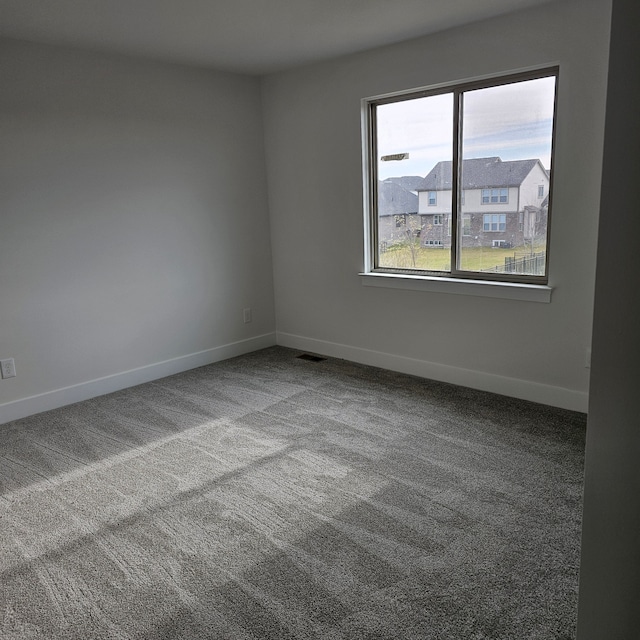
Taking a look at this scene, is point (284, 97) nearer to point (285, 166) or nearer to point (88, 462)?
point (285, 166)

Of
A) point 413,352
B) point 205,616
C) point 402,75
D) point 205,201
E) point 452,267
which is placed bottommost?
point 205,616

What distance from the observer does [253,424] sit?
3.42m

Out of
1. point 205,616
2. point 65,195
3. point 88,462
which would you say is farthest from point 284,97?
point 205,616

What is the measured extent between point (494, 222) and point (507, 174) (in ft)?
1.02

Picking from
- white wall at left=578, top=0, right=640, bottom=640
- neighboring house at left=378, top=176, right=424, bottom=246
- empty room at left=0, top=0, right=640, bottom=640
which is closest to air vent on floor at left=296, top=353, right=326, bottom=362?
empty room at left=0, top=0, right=640, bottom=640

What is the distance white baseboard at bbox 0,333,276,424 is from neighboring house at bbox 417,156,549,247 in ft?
6.36

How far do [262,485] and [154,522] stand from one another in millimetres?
530

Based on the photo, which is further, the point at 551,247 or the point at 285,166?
the point at 285,166

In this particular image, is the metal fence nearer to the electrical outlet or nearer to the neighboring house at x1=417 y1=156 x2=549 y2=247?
the neighboring house at x1=417 y1=156 x2=549 y2=247

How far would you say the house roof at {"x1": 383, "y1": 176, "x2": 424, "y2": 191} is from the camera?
4004 millimetres

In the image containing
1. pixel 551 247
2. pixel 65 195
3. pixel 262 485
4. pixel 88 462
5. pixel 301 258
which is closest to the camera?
pixel 262 485

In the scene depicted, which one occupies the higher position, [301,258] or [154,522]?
[301,258]

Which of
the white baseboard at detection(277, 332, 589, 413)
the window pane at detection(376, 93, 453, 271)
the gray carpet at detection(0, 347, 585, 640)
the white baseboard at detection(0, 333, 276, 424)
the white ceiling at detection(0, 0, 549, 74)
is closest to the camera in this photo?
the gray carpet at detection(0, 347, 585, 640)

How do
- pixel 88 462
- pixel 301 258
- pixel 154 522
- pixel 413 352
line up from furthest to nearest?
pixel 301 258, pixel 413 352, pixel 88 462, pixel 154 522
